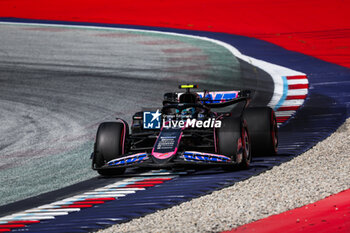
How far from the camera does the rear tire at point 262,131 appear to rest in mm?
11570

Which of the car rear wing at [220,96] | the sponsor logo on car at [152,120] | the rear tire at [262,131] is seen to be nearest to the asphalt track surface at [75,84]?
the sponsor logo on car at [152,120]

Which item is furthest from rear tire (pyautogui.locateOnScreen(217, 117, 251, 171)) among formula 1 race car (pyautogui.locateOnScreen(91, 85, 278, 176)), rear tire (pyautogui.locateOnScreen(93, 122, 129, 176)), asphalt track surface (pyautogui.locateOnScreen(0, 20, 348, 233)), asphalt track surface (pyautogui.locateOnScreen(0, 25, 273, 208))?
asphalt track surface (pyautogui.locateOnScreen(0, 25, 273, 208))

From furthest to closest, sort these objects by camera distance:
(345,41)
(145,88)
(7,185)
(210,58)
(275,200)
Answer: (345,41) → (210,58) → (145,88) → (7,185) → (275,200)

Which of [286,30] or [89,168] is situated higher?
[286,30]

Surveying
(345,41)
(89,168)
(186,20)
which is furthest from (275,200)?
(186,20)

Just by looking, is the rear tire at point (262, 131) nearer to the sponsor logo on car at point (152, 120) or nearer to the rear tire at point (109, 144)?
the sponsor logo on car at point (152, 120)

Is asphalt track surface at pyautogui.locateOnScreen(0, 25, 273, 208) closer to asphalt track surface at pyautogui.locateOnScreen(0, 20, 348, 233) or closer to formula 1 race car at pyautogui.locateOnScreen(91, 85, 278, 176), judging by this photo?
formula 1 race car at pyautogui.locateOnScreen(91, 85, 278, 176)

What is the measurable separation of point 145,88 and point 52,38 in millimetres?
10932

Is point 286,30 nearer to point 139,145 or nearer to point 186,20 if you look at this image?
point 186,20

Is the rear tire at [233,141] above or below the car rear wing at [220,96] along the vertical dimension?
below

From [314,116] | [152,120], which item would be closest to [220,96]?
[152,120]

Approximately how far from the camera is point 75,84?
71.4ft

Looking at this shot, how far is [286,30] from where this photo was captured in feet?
100

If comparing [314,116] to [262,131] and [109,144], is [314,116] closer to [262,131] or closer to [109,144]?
[262,131]
